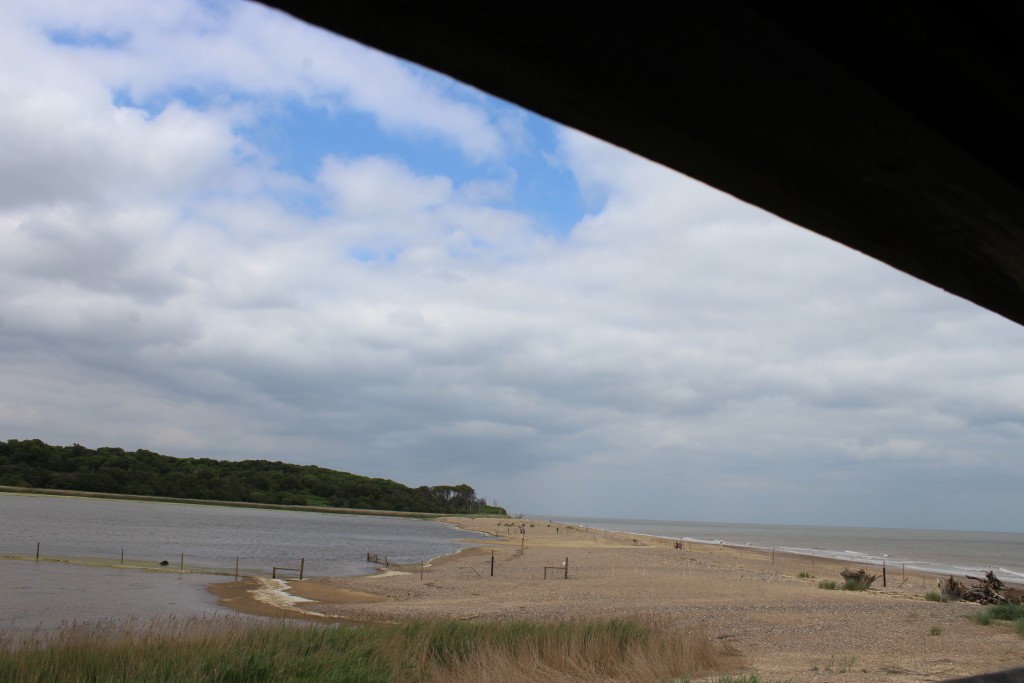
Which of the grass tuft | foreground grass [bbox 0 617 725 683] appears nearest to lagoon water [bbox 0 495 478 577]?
the grass tuft

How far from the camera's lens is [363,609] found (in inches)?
1000

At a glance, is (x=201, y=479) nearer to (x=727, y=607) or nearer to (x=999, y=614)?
(x=727, y=607)

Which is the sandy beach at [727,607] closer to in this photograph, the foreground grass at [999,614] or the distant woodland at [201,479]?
the foreground grass at [999,614]

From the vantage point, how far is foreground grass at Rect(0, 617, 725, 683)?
10422 mm

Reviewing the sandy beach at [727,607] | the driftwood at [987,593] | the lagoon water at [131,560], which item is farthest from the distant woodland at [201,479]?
the driftwood at [987,593]

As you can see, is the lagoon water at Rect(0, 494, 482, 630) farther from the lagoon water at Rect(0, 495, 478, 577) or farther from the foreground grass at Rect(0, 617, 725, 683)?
the foreground grass at Rect(0, 617, 725, 683)

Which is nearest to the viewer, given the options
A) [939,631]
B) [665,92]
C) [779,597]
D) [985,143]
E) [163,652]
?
[665,92]

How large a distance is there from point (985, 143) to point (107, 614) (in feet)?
88.8

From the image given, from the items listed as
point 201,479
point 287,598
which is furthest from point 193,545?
point 201,479

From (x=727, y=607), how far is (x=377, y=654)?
16.9 meters

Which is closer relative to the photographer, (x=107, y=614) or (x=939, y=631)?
(x=939, y=631)

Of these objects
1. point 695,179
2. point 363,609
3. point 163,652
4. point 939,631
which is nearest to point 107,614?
point 363,609

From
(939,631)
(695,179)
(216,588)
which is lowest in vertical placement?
(216,588)

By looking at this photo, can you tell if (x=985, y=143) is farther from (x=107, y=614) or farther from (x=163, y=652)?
(x=107, y=614)
